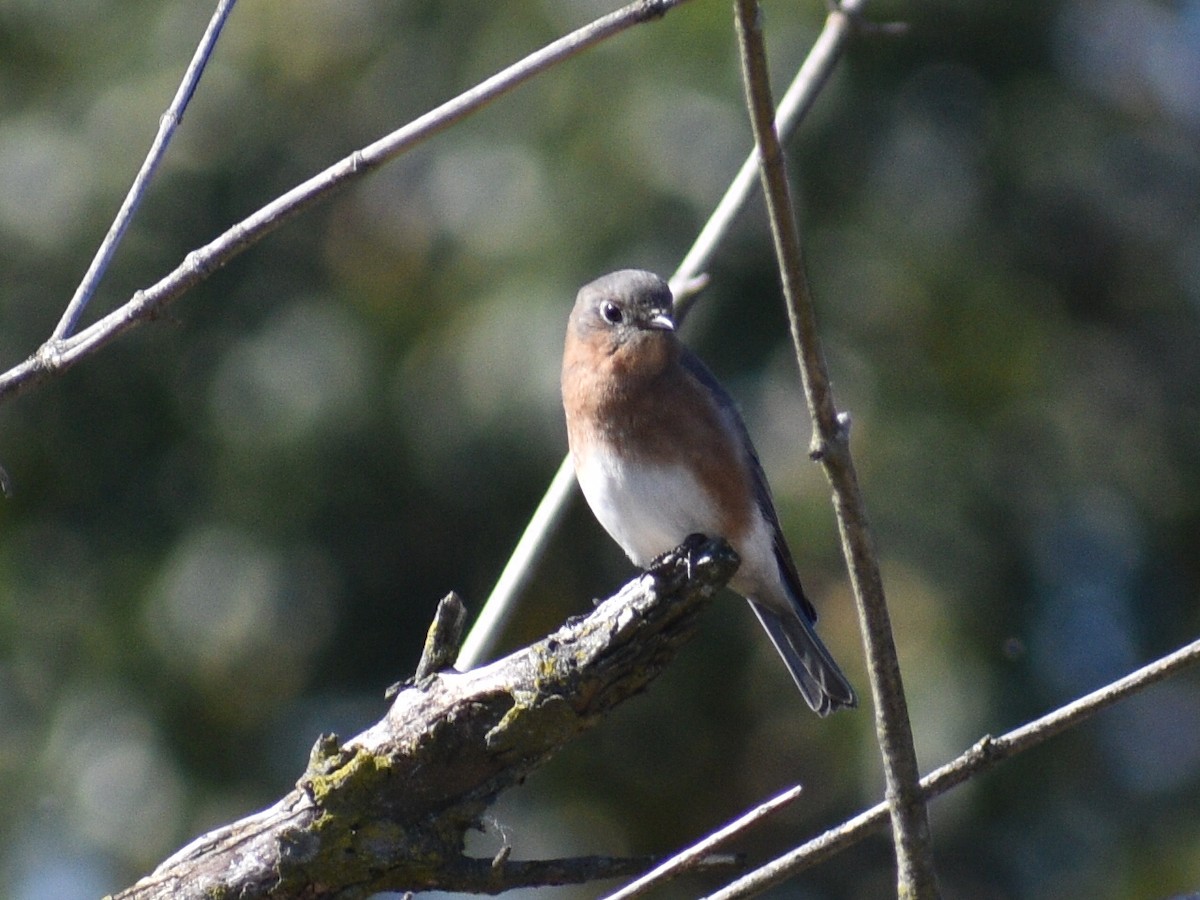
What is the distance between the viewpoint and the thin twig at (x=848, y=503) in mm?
2373

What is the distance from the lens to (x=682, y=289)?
4.05 meters

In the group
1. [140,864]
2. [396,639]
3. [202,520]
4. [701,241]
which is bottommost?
[701,241]

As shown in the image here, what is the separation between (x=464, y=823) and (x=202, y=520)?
19.7 feet

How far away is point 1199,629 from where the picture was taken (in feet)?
27.5

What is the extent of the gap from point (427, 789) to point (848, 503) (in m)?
1.24

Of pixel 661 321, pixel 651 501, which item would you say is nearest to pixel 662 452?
pixel 651 501

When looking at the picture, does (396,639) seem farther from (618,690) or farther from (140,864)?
(618,690)

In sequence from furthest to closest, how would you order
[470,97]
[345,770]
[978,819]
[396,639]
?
[396,639], [978,819], [345,770], [470,97]

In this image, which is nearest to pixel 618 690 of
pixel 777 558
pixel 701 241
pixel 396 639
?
pixel 701 241

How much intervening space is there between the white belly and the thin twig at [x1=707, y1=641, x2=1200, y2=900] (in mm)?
3146

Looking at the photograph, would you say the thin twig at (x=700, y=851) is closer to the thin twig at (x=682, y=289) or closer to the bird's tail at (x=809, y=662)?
the thin twig at (x=682, y=289)

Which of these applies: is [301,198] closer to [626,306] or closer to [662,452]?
[662,452]

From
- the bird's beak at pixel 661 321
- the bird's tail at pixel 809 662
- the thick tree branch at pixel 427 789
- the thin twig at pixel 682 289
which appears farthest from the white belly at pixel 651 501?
the thick tree branch at pixel 427 789

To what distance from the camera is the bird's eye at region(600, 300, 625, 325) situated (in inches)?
243
